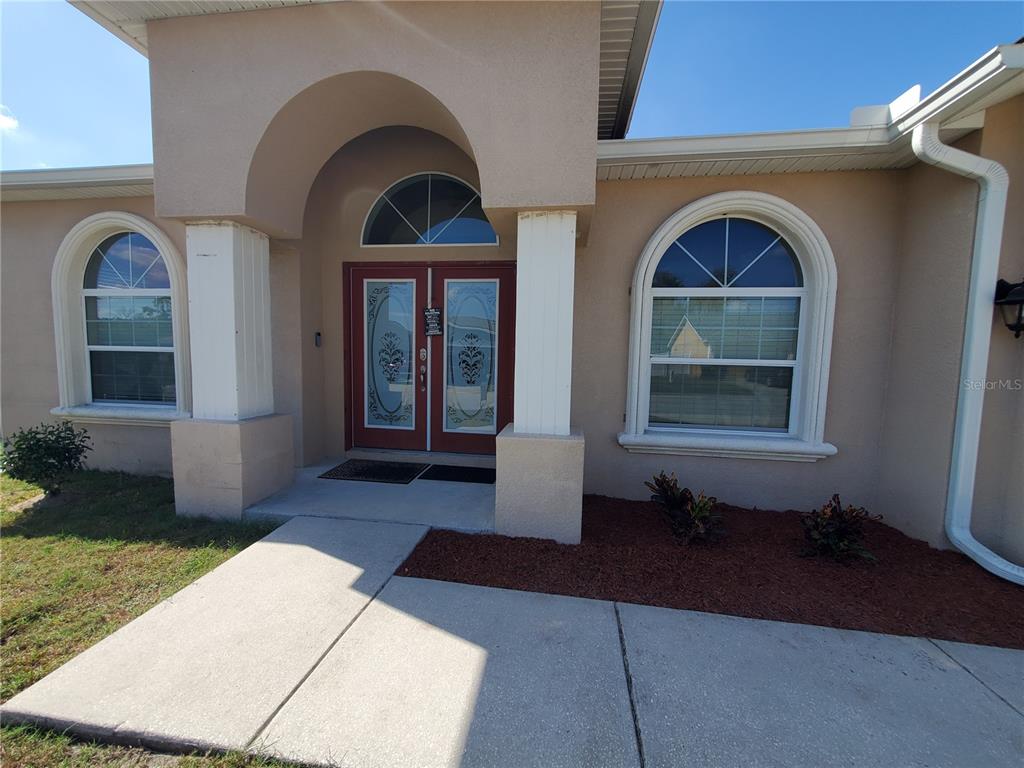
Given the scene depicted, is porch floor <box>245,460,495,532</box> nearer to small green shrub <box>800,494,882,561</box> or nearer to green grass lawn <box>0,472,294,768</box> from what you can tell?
green grass lawn <box>0,472,294,768</box>

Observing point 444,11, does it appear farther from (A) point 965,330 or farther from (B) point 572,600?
(A) point 965,330

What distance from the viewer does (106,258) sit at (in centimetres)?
521

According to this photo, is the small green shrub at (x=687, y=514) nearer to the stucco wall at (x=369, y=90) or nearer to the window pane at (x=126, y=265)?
the stucco wall at (x=369, y=90)

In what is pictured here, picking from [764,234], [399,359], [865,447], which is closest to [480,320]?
[399,359]

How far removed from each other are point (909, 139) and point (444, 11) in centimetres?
379

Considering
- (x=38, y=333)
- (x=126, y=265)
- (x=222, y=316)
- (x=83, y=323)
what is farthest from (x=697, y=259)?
(x=38, y=333)

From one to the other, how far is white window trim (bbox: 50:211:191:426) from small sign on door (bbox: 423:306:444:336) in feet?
9.14

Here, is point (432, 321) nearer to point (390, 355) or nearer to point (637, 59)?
point (390, 355)

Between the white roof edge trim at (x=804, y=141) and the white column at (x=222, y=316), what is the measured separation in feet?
11.0

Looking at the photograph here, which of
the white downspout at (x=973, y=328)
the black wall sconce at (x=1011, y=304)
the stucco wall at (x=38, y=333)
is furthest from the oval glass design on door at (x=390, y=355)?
the black wall sconce at (x=1011, y=304)

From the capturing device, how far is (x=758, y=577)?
2.96 meters

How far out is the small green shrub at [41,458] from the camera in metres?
4.20

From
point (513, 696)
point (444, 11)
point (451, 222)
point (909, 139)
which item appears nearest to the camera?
point (513, 696)

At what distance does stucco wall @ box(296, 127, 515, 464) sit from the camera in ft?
16.0
